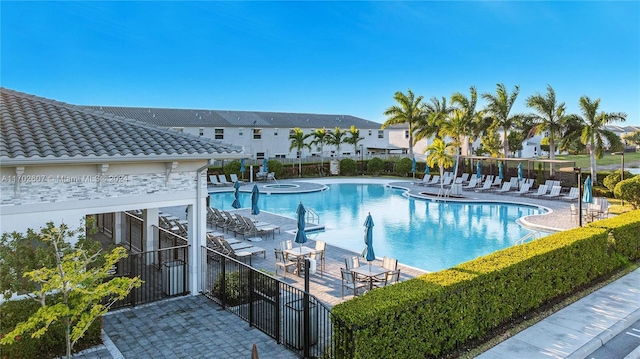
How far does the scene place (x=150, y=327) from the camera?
29.3ft

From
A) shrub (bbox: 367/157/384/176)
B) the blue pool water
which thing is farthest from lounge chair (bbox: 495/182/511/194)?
shrub (bbox: 367/157/384/176)

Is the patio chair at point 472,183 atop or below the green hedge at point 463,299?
atop

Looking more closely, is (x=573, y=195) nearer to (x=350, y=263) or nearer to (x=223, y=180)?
(x=350, y=263)

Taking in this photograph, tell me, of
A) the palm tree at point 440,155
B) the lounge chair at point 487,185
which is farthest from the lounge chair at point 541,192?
the palm tree at point 440,155

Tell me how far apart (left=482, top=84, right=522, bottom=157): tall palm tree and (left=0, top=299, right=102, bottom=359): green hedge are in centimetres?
3512

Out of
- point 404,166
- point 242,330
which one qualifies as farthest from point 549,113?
point 242,330

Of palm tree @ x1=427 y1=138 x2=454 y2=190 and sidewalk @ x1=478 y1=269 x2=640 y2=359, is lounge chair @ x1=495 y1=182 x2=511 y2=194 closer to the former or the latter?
palm tree @ x1=427 y1=138 x2=454 y2=190

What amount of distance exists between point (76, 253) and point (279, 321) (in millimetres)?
3692

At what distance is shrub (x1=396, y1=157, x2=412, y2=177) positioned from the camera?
139ft

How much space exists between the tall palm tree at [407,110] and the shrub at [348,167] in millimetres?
6571

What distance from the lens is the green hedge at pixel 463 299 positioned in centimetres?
682

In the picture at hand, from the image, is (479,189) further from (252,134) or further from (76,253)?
(76,253)

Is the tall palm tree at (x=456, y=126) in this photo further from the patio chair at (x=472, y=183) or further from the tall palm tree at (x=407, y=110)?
the tall palm tree at (x=407, y=110)

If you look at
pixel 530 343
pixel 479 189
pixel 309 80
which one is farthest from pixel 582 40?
pixel 530 343
